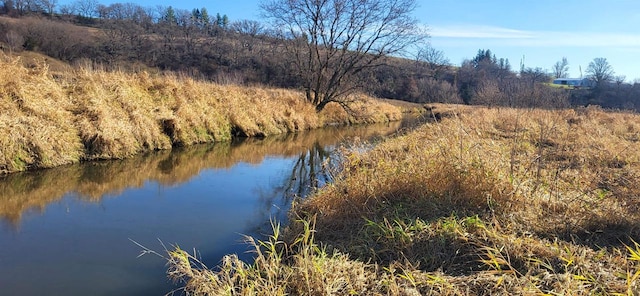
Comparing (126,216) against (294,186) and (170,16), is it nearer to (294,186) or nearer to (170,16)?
(294,186)

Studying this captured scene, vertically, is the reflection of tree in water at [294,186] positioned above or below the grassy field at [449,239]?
below

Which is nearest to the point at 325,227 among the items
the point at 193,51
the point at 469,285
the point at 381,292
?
the point at 381,292

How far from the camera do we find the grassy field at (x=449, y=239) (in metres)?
3.06

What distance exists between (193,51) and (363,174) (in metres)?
63.5

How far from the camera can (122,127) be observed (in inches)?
381

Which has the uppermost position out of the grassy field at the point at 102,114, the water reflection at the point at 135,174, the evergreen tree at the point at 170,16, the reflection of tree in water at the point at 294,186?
the evergreen tree at the point at 170,16

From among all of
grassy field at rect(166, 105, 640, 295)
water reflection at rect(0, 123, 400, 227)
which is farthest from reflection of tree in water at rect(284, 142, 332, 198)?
grassy field at rect(166, 105, 640, 295)

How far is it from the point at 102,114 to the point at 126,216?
4763 millimetres

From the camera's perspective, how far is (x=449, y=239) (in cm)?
374

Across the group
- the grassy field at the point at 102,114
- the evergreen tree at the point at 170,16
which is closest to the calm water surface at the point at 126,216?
the grassy field at the point at 102,114

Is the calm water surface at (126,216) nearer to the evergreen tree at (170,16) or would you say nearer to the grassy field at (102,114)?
the grassy field at (102,114)

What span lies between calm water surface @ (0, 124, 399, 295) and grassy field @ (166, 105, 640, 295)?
20.6 inches

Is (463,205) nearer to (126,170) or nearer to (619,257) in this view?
(619,257)

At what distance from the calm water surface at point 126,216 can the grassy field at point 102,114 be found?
48 centimetres
